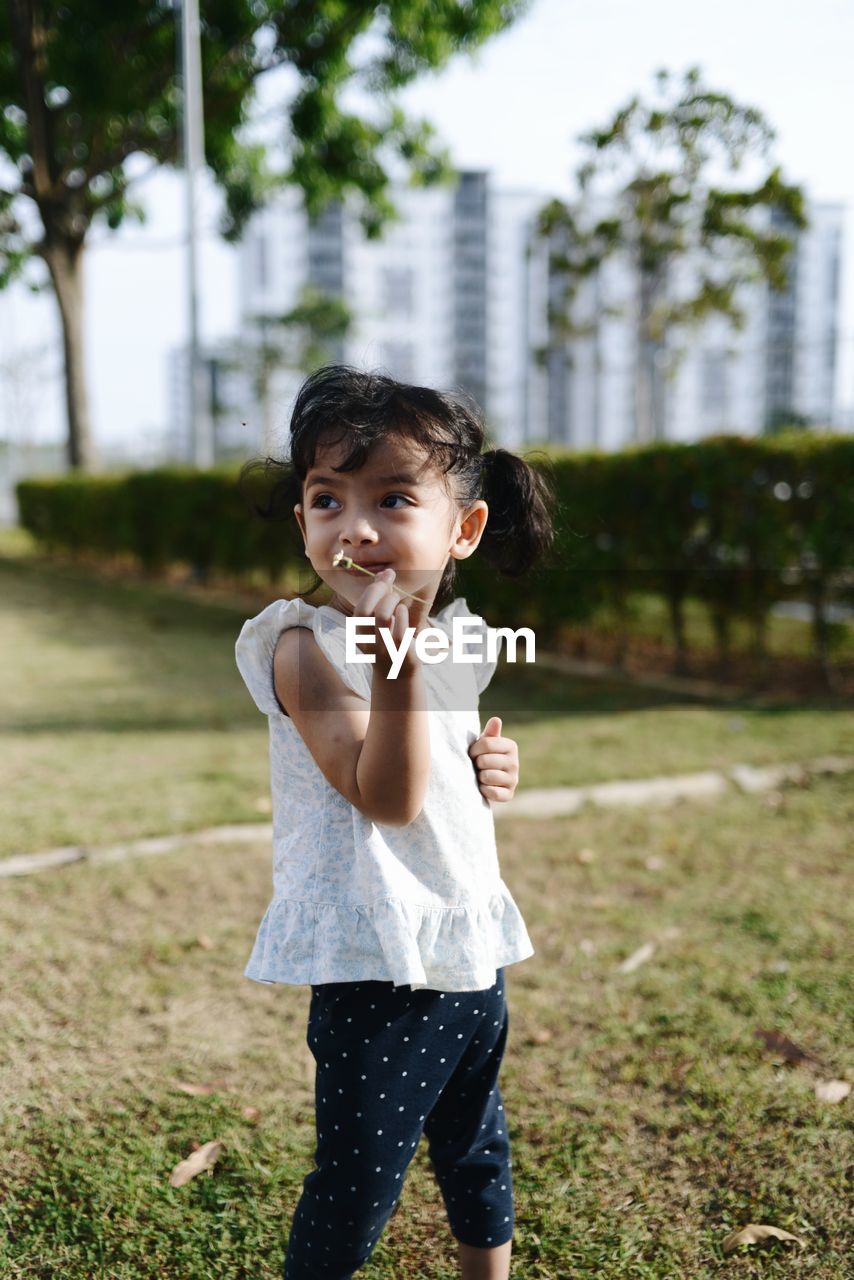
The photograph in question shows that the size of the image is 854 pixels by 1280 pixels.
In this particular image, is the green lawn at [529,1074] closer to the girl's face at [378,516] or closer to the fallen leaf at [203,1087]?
the fallen leaf at [203,1087]

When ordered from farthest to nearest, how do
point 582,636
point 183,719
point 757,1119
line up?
point 582,636, point 183,719, point 757,1119

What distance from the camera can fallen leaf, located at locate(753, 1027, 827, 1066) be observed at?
2.39m

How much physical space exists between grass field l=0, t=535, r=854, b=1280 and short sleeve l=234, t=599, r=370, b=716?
3.43 feet

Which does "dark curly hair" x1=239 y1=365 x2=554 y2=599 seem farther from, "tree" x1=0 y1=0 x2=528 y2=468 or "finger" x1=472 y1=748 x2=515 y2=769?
"tree" x1=0 y1=0 x2=528 y2=468

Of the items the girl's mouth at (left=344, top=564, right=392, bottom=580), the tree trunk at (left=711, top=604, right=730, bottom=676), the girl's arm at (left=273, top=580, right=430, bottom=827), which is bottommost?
the tree trunk at (left=711, top=604, right=730, bottom=676)

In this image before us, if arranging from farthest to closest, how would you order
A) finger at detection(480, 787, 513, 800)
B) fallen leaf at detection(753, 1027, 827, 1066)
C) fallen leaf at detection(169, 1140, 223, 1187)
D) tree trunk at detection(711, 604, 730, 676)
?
tree trunk at detection(711, 604, 730, 676)
fallen leaf at detection(753, 1027, 827, 1066)
fallen leaf at detection(169, 1140, 223, 1187)
finger at detection(480, 787, 513, 800)

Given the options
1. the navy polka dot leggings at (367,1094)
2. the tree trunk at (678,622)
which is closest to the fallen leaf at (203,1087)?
the navy polka dot leggings at (367,1094)

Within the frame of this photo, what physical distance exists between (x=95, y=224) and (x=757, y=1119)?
17118mm

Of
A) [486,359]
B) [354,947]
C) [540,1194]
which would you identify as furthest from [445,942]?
[486,359]

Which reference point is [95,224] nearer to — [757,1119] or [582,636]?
→ [582,636]

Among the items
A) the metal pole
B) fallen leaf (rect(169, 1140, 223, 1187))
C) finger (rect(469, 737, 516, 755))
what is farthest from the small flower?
the metal pole

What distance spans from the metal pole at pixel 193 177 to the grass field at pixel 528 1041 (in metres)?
9.14

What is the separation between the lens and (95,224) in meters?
16.5

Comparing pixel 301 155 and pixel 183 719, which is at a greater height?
pixel 301 155
